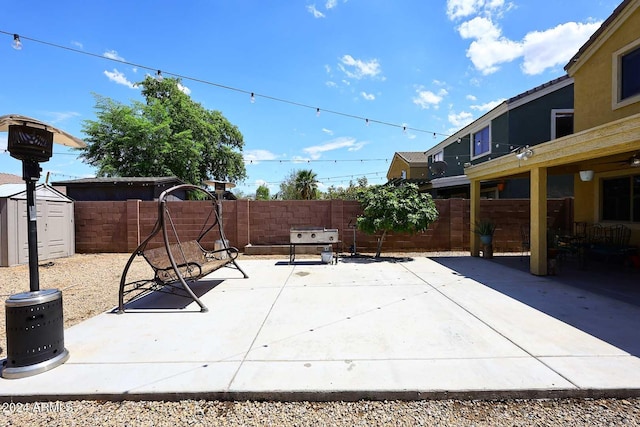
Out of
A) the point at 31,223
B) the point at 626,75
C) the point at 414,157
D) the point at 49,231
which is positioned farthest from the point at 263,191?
the point at 31,223

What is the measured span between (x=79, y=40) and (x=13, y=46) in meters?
1.34

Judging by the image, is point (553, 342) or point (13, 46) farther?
point (13, 46)

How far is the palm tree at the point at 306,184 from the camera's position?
27.1 meters

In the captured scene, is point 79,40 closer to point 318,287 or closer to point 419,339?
point 318,287

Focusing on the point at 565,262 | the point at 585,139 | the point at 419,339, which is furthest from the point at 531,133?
the point at 419,339

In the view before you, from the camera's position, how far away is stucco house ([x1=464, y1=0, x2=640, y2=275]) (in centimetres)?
581

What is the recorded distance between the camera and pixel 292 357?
3074 millimetres

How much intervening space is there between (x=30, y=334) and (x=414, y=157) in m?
23.0

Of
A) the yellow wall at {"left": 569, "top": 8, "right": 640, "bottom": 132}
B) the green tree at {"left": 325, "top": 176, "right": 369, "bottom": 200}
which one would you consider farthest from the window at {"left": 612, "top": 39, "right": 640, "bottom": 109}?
the green tree at {"left": 325, "top": 176, "right": 369, "bottom": 200}

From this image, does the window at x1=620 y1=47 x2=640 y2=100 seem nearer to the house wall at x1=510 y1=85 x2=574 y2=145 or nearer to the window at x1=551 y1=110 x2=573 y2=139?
the house wall at x1=510 y1=85 x2=574 y2=145

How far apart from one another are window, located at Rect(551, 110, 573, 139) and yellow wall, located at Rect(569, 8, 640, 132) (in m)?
3.80

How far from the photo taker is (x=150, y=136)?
22047 mm

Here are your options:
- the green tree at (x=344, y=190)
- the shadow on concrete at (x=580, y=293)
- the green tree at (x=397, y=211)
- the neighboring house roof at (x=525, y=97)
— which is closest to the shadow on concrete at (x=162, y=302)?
the green tree at (x=397, y=211)

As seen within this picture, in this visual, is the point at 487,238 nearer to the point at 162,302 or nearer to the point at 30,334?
the point at 162,302
